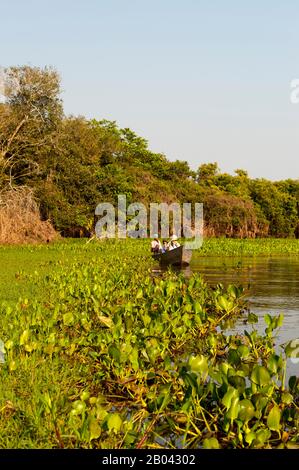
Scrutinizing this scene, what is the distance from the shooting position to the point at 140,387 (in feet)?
25.3

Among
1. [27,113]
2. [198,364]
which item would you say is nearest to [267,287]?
[198,364]

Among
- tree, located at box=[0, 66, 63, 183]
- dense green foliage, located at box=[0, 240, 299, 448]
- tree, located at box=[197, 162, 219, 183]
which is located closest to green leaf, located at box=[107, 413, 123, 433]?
dense green foliage, located at box=[0, 240, 299, 448]

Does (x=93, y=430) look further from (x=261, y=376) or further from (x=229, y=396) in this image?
(x=261, y=376)

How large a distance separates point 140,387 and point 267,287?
43.6ft

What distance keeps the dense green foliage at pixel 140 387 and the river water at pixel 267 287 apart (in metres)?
1.25

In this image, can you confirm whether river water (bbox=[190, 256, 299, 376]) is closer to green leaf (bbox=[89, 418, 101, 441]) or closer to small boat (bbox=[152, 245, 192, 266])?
small boat (bbox=[152, 245, 192, 266])

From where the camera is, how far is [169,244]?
30.3 metres

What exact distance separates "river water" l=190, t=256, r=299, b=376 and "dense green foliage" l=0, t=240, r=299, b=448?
1252mm

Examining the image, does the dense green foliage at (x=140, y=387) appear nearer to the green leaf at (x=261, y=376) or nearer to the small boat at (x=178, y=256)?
the green leaf at (x=261, y=376)

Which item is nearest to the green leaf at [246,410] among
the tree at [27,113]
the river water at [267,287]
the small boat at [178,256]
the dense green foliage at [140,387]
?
the dense green foliage at [140,387]

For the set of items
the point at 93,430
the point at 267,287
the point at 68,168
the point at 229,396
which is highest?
the point at 68,168

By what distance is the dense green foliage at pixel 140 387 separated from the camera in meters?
5.86

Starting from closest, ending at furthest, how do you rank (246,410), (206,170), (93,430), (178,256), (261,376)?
1. (93,430)
2. (246,410)
3. (261,376)
4. (178,256)
5. (206,170)

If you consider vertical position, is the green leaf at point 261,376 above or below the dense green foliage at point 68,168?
below
